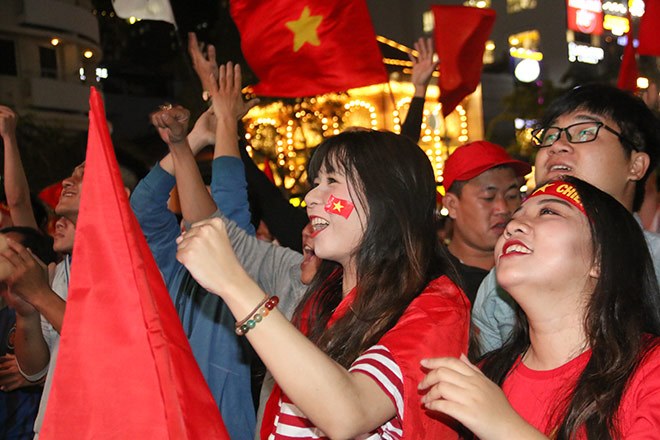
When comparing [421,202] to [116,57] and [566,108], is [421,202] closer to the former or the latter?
[566,108]

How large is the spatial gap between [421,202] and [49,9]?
1426cm

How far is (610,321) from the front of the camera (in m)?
2.21

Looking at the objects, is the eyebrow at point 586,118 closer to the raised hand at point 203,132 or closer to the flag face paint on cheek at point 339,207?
the flag face paint on cheek at point 339,207

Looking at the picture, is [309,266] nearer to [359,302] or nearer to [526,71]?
[359,302]

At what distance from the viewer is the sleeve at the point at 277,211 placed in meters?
4.16

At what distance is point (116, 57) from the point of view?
1747 centimetres

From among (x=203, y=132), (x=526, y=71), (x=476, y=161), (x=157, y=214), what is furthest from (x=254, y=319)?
(x=526, y=71)

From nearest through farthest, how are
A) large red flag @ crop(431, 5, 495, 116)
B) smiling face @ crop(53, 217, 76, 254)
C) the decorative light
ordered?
1. smiling face @ crop(53, 217, 76, 254)
2. large red flag @ crop(431, 5, 495, 116)
3. the decorative light

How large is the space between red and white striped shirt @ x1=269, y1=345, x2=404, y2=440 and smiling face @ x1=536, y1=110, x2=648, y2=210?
112 cm

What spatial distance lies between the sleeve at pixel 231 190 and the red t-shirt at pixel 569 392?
1586mm

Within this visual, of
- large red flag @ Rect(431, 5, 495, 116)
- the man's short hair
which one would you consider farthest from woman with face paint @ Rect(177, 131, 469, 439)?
large red flag @ Rect(431, 5, 495, 116)

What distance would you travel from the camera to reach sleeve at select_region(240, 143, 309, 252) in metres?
4.16

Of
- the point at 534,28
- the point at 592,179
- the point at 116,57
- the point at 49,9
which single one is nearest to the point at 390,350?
the point at 592,179

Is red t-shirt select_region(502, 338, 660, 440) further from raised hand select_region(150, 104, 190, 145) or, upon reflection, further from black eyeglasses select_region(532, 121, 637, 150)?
raised hand select_region(150, 104, 190, 145)
